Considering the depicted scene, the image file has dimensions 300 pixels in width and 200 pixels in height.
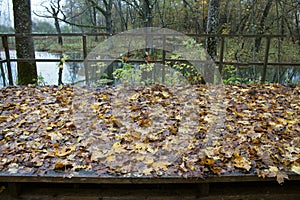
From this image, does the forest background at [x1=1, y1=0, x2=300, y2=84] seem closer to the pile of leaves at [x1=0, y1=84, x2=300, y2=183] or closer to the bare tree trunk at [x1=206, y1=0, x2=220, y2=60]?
the bare tree trunk at [x1=206, y1=0, x2=220, y2=60]

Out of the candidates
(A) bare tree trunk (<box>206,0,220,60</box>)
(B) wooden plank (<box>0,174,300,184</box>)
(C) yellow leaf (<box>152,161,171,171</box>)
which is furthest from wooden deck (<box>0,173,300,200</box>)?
(A) bare tree trunk (<box>206,0,220,60</box>)

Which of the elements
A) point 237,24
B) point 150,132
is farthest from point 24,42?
point 237,24

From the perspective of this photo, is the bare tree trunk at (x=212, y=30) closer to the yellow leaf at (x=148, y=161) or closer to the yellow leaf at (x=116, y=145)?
the yellow leaf at (x=116, y=145)

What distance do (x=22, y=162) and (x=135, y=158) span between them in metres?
1.02

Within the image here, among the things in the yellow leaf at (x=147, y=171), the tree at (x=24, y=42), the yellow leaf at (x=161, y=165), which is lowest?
the yellow leaf at (x=147, y=171)

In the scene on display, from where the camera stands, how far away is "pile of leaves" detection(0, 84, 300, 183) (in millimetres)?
2498

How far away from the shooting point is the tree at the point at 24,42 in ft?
18.9

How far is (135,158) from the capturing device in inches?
103

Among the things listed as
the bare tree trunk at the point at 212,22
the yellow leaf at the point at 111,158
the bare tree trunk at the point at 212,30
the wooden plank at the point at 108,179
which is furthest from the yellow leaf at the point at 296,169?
the bare tree trunk at the point at 212,22

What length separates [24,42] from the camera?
5902mm

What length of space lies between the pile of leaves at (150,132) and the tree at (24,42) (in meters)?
1.32

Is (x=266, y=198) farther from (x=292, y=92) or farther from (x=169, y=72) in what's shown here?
(x=169, y=72)

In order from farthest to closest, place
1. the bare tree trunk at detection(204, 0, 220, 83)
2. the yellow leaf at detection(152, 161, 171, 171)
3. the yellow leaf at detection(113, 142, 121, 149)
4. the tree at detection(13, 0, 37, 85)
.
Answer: the bare tree trunk at detection(204, 0, 220, 83) < the tree at detection(13, 0, 37, 85) < the yellow leaf at detection(113, 142, 121, 149) < the yellow leaf at detection(152, 161, 171, 171)

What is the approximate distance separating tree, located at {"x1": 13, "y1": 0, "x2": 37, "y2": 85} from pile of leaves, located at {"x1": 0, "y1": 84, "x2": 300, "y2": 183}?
132cm
